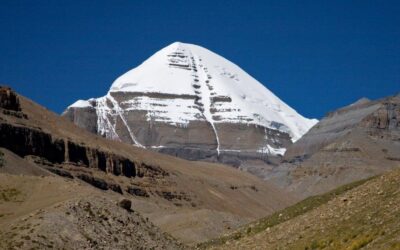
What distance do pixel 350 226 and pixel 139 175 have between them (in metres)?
105

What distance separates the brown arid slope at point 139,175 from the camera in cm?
9428

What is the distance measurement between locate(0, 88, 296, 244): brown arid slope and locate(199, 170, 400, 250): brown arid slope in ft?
151

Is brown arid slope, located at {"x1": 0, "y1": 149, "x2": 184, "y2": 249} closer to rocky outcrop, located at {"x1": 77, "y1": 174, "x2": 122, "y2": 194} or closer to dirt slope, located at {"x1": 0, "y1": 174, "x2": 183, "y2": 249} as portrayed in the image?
dirt slope, located at {"x1": 0, "y1": 174, "x2": 183, "y2": 249}

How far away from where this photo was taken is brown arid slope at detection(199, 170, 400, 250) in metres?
25.5

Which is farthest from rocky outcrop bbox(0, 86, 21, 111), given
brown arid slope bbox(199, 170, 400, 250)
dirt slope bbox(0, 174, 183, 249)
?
brown arid slope bbox(199, 170, 400, 250)

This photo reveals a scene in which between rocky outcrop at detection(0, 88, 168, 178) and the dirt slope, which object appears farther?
rocky outcrop at detection(0, 88, 168, 178)

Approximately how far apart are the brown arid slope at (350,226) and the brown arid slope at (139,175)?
4589 cm

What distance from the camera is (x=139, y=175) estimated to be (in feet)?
433

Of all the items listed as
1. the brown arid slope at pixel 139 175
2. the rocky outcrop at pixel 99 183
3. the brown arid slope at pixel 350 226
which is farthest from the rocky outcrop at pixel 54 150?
the brown arid slope at pixel 350 226

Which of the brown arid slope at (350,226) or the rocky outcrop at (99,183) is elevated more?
the brown arid slope at (350,226)

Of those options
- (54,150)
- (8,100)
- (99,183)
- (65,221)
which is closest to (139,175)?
(99,183)

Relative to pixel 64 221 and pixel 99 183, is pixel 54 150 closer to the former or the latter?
pixel 99 183

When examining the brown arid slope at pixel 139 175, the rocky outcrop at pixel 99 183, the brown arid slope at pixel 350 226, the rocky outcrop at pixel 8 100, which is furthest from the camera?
the rocky outcrop at pixel 99 183

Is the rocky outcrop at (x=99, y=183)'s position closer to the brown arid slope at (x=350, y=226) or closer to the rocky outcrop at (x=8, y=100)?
the rocky outcrop at (x=8, y=100)
